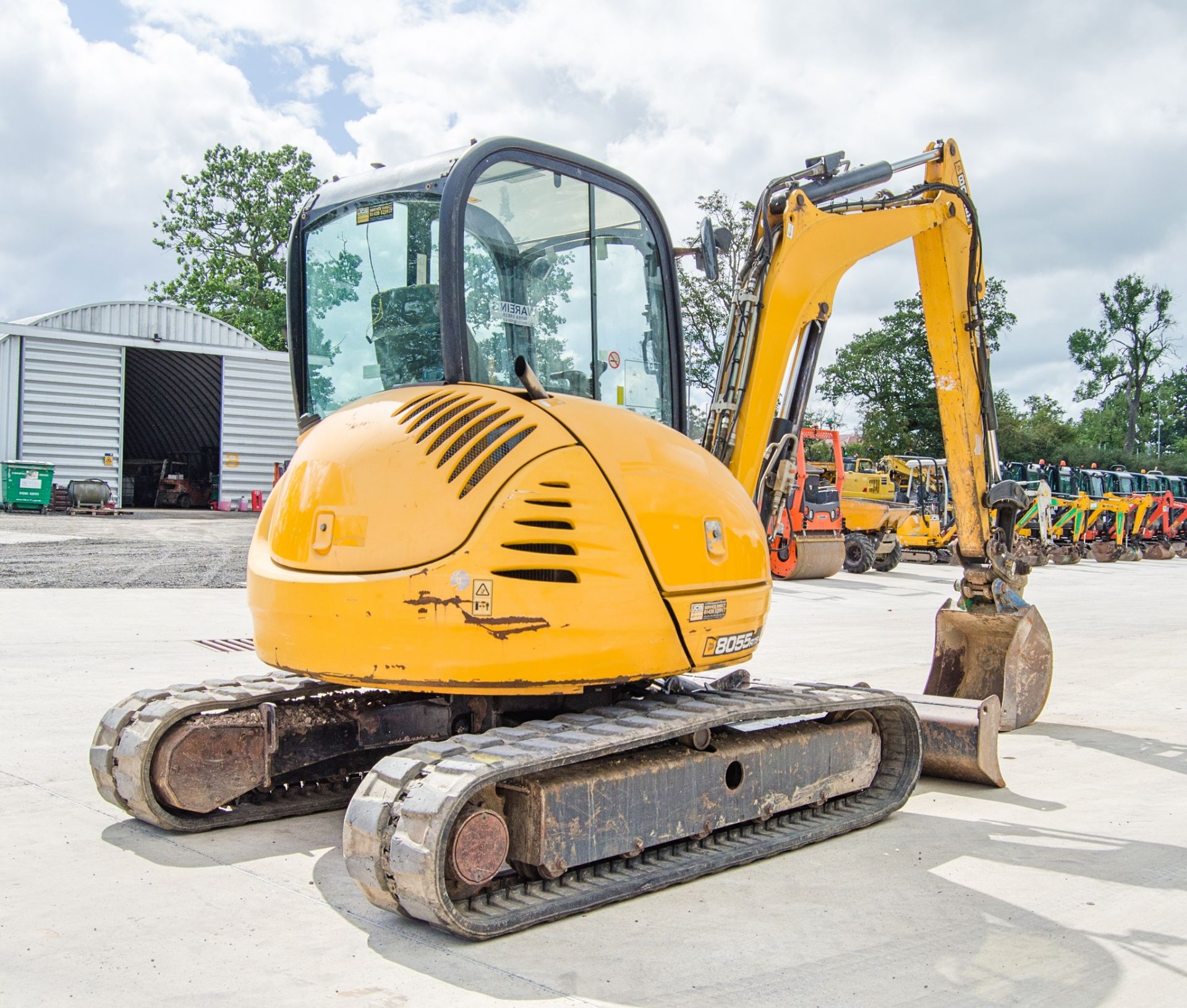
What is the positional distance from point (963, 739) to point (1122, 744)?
1.79m

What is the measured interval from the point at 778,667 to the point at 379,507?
6.25 m

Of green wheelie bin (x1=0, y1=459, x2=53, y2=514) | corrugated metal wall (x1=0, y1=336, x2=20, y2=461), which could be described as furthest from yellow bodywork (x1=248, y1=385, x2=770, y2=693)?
corrugated metal wall (x1=0, y1=336, x2=20, y2=461)

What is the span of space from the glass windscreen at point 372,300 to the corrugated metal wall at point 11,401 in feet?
90.2

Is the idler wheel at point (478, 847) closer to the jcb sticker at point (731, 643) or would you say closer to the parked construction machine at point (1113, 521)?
the jcb sticker at point (731, 643)

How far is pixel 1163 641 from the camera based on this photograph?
1216cm

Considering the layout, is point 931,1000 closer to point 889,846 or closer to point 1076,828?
point 889,846

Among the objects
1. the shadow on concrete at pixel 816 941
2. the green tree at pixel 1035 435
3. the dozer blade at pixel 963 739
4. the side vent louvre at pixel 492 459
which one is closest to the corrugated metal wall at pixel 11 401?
the shadow on concrete at pixel 816 941

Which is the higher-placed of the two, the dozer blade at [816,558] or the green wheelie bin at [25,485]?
the green wheelie bin at [25,485]

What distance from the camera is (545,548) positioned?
164 inches

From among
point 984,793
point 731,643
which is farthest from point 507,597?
point 984,793

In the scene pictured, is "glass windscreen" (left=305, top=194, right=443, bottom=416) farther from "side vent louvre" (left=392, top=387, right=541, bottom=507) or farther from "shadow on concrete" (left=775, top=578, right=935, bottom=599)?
"shadow on concrete" (left=775, top=578, right=935, bottom=599)

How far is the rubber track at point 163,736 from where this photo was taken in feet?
15.5

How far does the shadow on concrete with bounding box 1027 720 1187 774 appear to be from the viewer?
265 inches

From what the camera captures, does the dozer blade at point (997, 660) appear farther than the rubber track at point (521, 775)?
Yes
